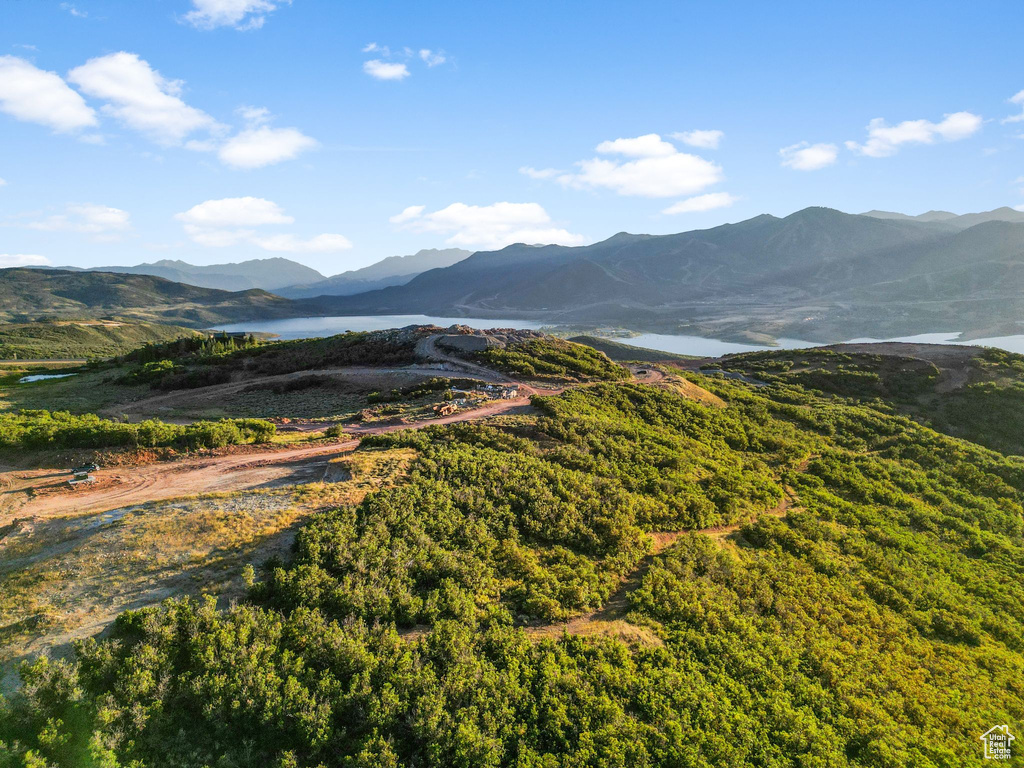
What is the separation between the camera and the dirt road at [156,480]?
14047mm

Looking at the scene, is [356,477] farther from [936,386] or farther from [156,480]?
[936,386]

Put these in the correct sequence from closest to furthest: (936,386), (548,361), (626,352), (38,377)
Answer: (548,361) → (936,386) → (38,377) → (626,352)

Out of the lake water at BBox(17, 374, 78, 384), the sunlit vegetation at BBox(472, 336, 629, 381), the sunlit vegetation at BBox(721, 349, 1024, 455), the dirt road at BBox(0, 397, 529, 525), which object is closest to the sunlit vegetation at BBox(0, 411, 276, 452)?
the dirt road at BBox(0, 397, 529, 525)

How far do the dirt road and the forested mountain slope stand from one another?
3.51 metres

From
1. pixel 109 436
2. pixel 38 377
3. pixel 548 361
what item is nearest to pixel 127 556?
pixel 109 436

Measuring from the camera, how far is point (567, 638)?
11.6m

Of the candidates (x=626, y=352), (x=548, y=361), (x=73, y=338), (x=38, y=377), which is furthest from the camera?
(x=626, y=352)

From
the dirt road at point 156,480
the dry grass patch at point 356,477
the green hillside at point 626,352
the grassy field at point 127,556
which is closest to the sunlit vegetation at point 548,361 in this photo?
Answer: the dry grass patch at point 356,477

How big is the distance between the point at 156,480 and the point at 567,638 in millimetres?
15546

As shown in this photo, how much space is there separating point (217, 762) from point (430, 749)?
12.2 ft

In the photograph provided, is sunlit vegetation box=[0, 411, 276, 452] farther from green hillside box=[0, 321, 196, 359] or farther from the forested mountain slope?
green hillside box=[0, 321, 196, 359]

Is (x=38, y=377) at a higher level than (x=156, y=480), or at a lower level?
higher

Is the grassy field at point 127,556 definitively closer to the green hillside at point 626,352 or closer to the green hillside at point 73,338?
the green hillside at point 626,352

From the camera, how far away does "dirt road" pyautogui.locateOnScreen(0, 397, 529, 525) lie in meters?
14.0
